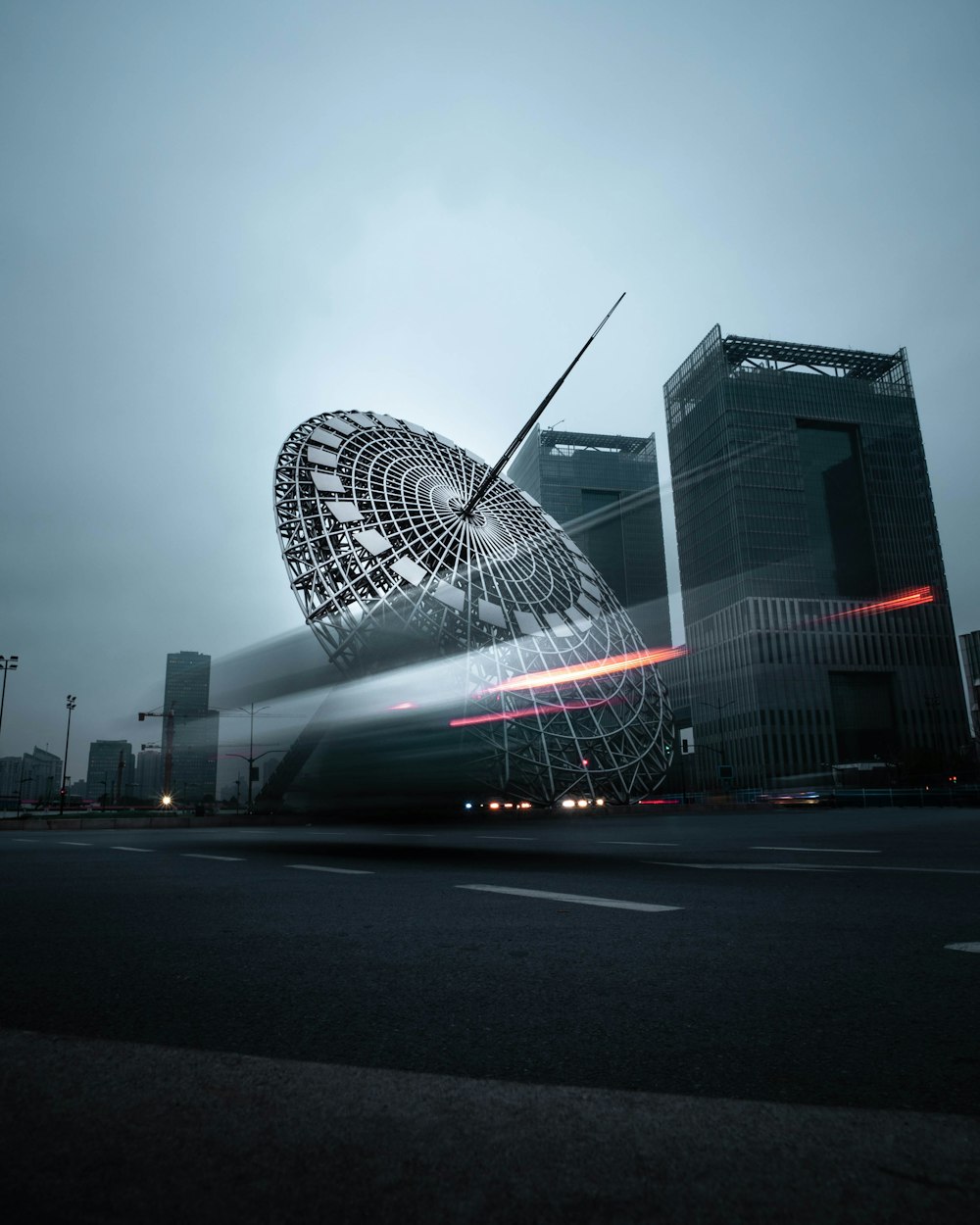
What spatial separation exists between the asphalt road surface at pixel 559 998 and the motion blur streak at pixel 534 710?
97.0 ft

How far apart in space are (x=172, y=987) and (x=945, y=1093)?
2.75 metres

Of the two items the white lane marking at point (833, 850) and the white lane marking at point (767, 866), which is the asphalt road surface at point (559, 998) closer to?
the white lane marking at point (767, 866)

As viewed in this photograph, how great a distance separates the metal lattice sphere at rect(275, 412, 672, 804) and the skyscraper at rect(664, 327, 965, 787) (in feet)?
254

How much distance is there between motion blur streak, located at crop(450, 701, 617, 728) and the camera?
37591 millimetres

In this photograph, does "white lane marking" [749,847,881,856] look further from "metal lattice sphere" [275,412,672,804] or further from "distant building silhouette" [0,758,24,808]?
"distant building silhouette" [0,758,24,808]

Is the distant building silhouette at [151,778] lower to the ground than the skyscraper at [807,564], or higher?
lower

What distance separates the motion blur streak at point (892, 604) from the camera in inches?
4808

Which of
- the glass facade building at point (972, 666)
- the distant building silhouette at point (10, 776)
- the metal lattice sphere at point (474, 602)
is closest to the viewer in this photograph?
the metal lattice sphere at point (474, 602)

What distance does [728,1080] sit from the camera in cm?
213

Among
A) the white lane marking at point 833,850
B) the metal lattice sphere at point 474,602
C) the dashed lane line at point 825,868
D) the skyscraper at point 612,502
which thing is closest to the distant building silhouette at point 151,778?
the skyscraper at point 612,502

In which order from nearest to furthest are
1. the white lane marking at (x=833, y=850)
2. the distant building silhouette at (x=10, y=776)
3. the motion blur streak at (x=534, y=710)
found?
the white lane marking at (x=833, y=850) < the motion blur streak at (x=534, y=710) < the distant building silhouette at (x=10, y=776)

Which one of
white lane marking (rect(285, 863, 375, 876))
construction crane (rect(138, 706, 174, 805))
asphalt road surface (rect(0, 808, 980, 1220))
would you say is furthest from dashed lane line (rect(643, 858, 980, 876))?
construction crane (rect(138, 706, 174, 805))

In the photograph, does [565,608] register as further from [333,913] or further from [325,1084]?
[325,1084]

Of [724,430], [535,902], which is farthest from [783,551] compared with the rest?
[535,902]
